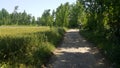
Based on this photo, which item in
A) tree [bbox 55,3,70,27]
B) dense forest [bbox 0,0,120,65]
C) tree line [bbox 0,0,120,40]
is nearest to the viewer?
dense forest [bbox 0,0,120,65]

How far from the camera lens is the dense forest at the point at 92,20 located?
68.8ft

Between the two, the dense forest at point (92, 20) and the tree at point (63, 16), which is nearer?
the dense forest at point (92, 20)

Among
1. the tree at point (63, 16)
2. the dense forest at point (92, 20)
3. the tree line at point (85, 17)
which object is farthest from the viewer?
the tree at point (63, 16)

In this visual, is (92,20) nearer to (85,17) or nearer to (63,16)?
(85,17)

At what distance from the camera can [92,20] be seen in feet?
147

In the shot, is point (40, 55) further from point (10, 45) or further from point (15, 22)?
point (15, 22)

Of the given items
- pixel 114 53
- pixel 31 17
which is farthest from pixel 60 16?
pixel 114 53

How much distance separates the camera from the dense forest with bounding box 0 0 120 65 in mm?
20984

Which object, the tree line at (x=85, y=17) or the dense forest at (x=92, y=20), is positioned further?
the tree line at (x=85, y=17)

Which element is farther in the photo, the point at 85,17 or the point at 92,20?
the point at 85,17

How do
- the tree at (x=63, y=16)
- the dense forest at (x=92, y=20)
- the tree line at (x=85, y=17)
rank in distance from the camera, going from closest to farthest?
the dense forest at (x=92, y=20)
the tree line at (x=85, y=17)
the tree at (x=63, y=16)

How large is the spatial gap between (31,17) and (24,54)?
13546cm

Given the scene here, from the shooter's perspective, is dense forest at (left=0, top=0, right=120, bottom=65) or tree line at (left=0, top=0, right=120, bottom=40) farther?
tree line at (left=0, top=0, right=120, bottom=40)

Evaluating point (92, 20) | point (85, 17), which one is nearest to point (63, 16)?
point (85, 17)
